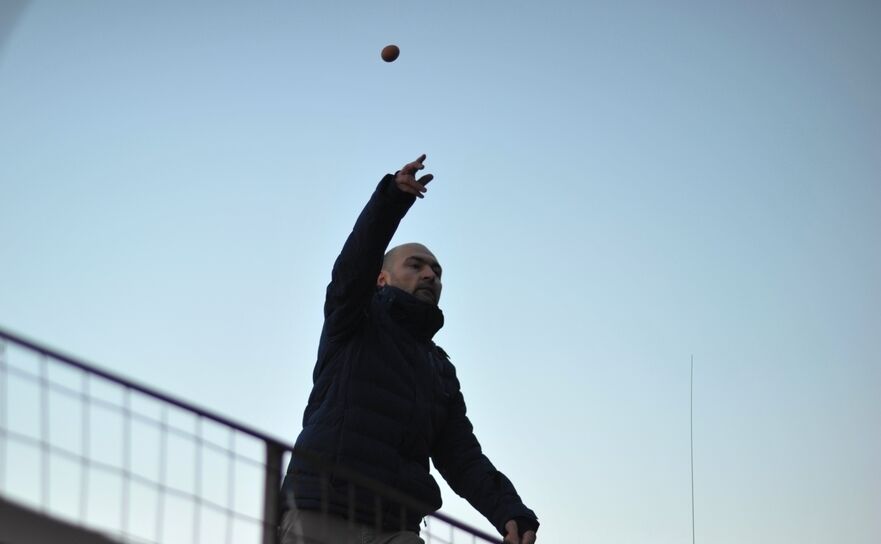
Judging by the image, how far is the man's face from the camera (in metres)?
5.57

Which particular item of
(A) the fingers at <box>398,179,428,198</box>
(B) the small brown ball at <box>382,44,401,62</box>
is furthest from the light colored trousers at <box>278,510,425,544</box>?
(B) the small brown ball at <box>382,44,401,62</box>

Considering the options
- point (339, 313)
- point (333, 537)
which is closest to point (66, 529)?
point (333, 537)

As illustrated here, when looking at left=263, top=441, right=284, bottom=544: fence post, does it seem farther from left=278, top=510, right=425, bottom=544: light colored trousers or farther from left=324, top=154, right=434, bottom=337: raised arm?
left=324, top=154, right=434, bottom=337: raised arm

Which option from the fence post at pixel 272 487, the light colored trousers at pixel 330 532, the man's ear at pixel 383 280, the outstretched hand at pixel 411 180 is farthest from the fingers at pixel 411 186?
the fence post at pixel 272 487

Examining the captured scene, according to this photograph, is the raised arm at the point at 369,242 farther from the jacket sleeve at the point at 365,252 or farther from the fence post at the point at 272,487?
the fence post at the point at 272,487

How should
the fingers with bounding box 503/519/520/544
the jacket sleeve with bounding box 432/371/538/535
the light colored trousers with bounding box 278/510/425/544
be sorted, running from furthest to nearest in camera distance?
the jacket sleeve with bounding box 432/371/538/535
the fingers with bounding box 503/519/520/544
the light colored trousers with bounding box 278/510/425/544

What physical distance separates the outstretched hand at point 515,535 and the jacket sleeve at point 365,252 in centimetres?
97

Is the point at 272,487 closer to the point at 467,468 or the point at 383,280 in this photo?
the point at 467,468

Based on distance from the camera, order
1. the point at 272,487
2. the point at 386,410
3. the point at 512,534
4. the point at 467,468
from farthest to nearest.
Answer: the point at 467,468 → the point at 512,534 → the point at 386,410 → the point at 272,487

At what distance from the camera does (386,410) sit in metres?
5.05

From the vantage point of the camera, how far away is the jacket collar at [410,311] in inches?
212

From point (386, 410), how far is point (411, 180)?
830 millimetres

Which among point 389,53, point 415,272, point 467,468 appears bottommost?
point 467,468

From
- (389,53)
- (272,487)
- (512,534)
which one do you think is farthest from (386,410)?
(389,53)
